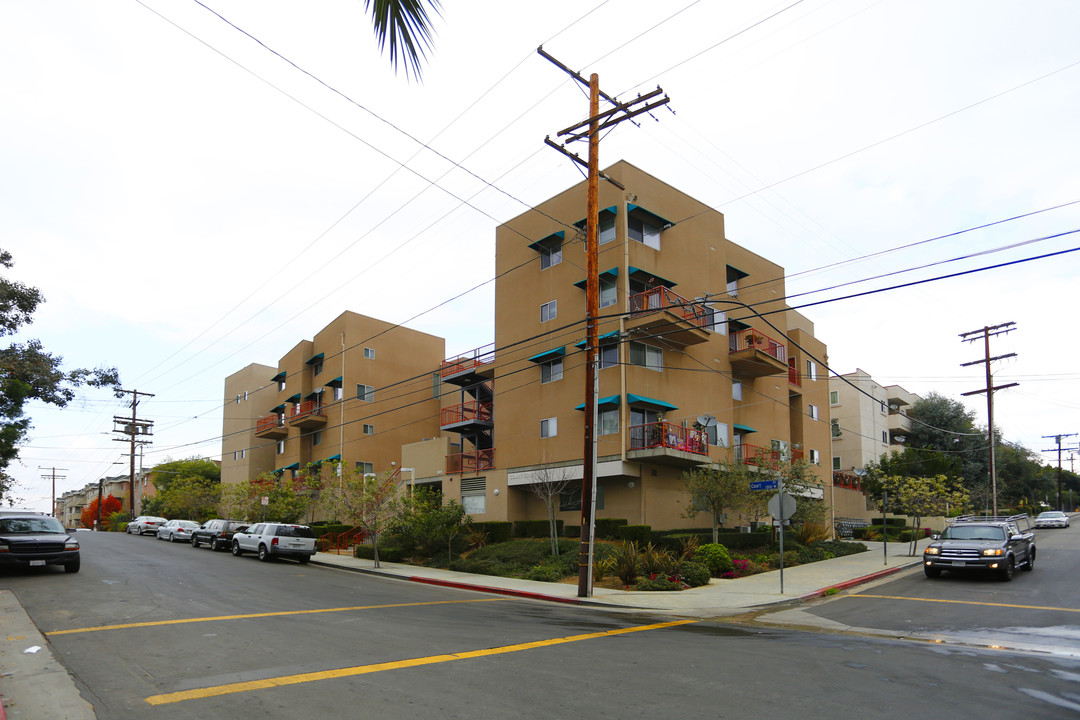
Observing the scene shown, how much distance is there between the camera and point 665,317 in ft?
85.9

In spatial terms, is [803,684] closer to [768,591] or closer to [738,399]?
[768,591]

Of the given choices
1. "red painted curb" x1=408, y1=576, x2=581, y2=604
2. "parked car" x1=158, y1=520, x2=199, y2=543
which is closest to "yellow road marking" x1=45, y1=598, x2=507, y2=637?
"red painted curb" x1=408, y1=576, x2=581, y2=604

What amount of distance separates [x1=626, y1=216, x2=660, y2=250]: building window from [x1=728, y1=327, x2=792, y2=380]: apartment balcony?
6.07 meters

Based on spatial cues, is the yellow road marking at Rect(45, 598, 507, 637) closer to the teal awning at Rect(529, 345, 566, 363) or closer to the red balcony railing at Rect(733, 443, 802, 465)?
the teal awning at Rect(529, 345, 566, 363)

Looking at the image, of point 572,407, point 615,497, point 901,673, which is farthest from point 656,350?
point 901,673

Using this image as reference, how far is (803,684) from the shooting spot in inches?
302

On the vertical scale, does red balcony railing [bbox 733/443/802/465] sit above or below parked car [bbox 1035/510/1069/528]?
above

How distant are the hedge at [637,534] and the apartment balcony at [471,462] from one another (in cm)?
879

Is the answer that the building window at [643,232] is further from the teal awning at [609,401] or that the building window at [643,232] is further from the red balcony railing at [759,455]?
the red balcony railing at [759,455]

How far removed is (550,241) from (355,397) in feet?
53.4

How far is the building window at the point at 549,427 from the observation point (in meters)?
28.8

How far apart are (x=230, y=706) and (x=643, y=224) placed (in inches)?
987

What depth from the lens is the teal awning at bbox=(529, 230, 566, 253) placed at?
29.6m

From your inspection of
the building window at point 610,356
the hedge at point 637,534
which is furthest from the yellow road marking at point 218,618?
the building window at point 610,356
